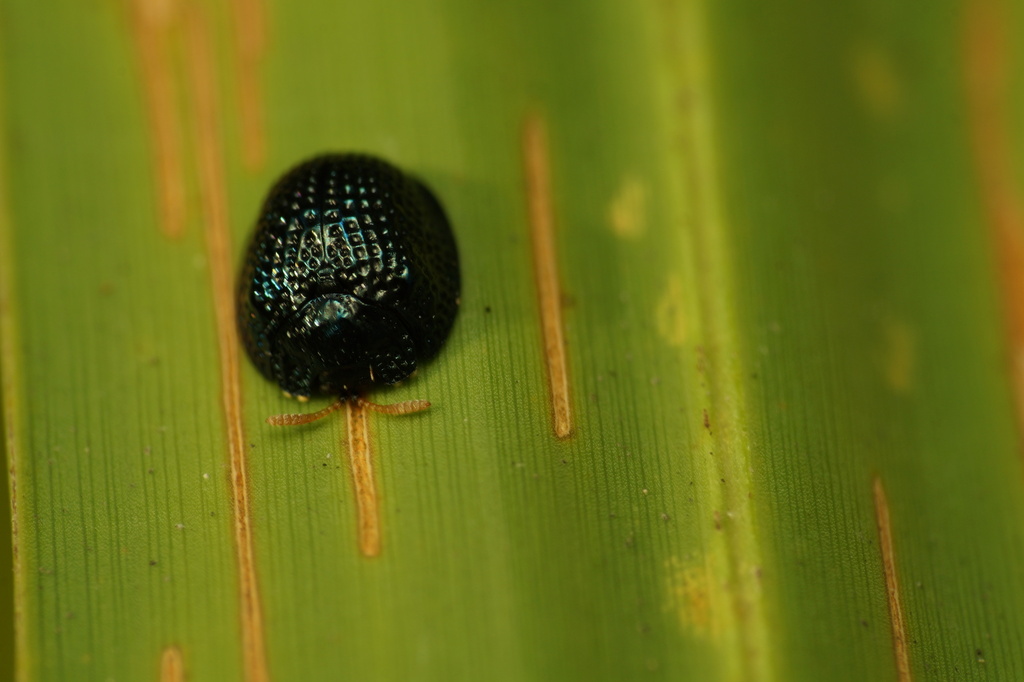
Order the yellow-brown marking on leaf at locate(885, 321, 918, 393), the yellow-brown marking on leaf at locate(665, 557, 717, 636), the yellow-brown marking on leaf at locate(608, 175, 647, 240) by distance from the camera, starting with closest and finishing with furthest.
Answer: the yellow-brown marking on leaf at locate(665, 557, 717, 636)
the yellow-brown marking on leaf at locate(608, 175, 647, 240)
the yellow-brown marking on leaf at locate(885, 321, 918, 393)

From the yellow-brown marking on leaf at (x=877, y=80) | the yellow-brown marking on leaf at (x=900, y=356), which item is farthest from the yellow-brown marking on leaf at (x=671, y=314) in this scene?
the yellow-brown marking on leaf at (x=877, y=80)

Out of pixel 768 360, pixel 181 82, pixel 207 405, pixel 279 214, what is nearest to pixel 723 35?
pixel 768 360

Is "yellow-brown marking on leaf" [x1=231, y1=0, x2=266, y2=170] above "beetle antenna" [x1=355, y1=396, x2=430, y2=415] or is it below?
above

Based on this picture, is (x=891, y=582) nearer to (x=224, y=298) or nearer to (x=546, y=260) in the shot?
(x=546, y=260)

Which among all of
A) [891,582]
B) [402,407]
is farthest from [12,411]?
[891,582]

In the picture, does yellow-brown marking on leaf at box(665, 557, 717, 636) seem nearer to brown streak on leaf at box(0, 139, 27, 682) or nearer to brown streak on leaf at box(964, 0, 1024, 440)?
brown streak on leaf at box(964, 0, 1024, 440)

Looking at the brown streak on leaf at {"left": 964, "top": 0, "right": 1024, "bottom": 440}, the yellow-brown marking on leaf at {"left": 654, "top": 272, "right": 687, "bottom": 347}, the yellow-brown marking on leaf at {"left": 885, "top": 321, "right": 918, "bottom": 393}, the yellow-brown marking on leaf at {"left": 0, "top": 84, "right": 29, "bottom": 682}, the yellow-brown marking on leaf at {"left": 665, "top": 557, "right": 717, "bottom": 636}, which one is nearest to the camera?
the yellow-brown marking on leaf at {"left": 665, "top": 557, "right": 717, "bottom": 636}

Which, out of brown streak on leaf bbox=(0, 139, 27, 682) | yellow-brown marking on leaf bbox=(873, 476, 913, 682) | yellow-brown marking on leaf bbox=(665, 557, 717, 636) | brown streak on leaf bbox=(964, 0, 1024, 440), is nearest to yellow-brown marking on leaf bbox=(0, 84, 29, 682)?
brown streak on leaf bbox=(0, 139, 27, 682)
